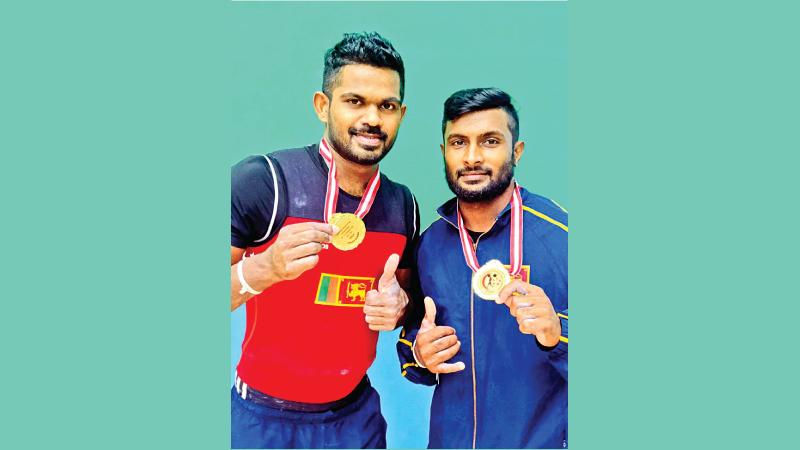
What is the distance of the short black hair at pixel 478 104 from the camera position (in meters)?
4.47

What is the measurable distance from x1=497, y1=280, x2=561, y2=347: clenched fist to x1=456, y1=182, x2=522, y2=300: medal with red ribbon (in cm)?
11

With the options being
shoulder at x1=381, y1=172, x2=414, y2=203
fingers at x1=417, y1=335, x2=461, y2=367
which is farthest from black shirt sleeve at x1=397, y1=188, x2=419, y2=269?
fingers at x1=417, y1=335, x2=461, y2=367

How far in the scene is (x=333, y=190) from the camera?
14.4ft

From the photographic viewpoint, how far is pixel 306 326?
4406mm

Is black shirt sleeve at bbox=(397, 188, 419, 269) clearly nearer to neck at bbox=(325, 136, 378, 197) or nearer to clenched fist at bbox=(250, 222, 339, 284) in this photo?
neck at bbox=(325, 136, 378, 197)

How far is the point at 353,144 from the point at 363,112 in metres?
0.22

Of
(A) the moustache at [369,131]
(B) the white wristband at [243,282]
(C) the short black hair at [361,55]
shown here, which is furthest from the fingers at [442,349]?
(C) the short black hair at [361,55]

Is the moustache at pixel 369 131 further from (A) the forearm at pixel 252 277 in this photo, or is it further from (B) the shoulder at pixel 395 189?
(A) the forearm at pixel 252 277

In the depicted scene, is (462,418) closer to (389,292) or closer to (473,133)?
(389,292)

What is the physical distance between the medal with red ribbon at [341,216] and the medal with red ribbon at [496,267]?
0.73 meters

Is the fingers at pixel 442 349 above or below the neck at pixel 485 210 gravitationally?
below

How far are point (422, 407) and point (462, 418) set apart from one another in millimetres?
314

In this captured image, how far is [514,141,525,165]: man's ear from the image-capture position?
4578 millimetres

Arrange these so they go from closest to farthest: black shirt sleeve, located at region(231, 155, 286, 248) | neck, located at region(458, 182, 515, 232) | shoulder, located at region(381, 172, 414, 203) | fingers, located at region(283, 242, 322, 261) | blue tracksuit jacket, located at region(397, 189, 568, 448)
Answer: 1. fingers, located at region(283, 242, 322, 261)
2. black shirt sleeve, located at region(231, 155, 286, 248)
3. blue tracksuit jacket, located at region(397, 189, 568, 448)
4. neck, located at region(458, 182, 515, 232)
5. shoulder, located at region(381, 172, 414, 203)
